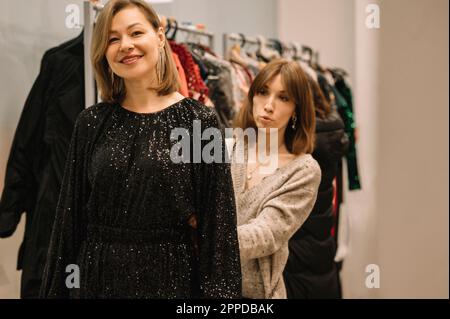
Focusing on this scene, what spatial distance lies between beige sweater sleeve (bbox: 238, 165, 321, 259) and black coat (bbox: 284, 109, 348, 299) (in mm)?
448

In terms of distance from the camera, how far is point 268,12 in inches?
140

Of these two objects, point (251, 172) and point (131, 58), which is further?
point (251, 172)

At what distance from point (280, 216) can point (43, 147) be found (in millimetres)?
718

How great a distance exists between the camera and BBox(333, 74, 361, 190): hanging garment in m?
2.89

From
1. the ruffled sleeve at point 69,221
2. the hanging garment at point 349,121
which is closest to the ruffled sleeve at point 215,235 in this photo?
the ruffled sleeve at point 69,221

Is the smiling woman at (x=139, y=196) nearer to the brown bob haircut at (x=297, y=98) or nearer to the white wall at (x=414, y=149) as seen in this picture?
the brown bob haircut at (x=297, y=98)

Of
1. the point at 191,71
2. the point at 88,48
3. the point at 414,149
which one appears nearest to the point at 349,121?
the point at 414,149

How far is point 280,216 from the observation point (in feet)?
5.03

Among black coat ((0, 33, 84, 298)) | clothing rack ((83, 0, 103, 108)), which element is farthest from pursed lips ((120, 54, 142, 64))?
black coat ((0, 33, 84, 298))

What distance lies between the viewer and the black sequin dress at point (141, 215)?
3.91 ft

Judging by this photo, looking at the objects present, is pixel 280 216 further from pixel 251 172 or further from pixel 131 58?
pixel 131 58
